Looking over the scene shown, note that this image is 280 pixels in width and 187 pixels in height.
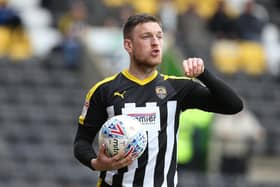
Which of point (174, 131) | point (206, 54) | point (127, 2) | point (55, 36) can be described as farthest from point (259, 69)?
point (174, 131)

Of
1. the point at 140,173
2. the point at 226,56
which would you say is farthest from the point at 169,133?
the point at 226,56

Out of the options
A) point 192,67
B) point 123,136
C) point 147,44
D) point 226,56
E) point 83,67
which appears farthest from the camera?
point 226,56

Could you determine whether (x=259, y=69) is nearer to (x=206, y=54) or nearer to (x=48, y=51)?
(x=206, y=54)

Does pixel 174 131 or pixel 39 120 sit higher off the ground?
pixel 174 131

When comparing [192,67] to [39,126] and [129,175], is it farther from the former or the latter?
[39,126]

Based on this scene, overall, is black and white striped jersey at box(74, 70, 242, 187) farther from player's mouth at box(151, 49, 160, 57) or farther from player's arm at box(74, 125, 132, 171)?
player's mouth at box(151, 49, 160, 57)

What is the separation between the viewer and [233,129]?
16.3 m

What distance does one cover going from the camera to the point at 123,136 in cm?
690

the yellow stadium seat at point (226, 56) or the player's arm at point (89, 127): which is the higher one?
the player's arm at point (89, 127)

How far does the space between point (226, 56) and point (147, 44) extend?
12.0 metres

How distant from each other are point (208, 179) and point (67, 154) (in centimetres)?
216

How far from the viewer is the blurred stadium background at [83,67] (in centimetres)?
1587

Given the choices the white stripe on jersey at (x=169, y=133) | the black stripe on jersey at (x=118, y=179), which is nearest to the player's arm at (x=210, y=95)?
the white stripe on jersey at (x=169, y=133)

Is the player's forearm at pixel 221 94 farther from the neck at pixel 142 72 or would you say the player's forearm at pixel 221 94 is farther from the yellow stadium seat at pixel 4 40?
the yellow stadium seat at pixel 4 40
